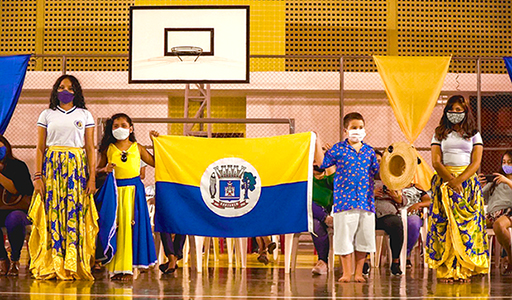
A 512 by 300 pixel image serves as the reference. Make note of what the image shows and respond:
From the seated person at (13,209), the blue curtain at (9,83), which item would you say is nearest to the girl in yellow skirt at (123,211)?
the seated person at (13,209)

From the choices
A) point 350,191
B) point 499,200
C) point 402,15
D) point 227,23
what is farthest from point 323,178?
point 402,15

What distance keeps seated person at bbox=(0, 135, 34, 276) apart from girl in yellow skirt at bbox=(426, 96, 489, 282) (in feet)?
12.1

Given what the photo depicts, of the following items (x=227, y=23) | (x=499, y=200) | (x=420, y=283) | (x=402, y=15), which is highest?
(x=402, y=15)

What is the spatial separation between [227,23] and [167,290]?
4292 mm

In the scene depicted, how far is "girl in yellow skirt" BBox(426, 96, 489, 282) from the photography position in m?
5.98

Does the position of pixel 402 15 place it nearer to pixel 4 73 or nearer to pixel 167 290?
pixel 4 73

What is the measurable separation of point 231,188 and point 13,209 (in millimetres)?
2055

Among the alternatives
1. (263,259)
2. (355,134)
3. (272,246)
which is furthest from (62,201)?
(272,246)

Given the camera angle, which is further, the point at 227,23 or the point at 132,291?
the point at 227,23

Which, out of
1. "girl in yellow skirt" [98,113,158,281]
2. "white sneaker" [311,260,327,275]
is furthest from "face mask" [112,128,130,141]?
"white sneaker" [311,260,327,275]

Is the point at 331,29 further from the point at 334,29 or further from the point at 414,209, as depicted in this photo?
the point at 414,209

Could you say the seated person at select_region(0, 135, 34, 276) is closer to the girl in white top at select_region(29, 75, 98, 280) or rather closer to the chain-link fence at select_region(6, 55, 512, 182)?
the girl in white top at select_region(29, 75, 98, 280)

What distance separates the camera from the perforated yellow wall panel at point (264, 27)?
11.8m

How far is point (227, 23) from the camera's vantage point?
8625 mm
